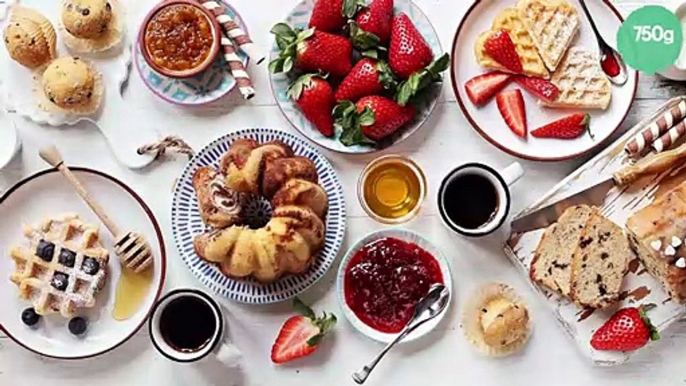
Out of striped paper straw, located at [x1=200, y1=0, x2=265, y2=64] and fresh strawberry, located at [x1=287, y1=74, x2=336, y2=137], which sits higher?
striped paper straw, located at [x1=200, y1=0, x2=265, y2=64]

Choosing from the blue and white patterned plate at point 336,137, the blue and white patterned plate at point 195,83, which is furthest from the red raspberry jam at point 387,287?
the blue and white patterned plate at point 195,83

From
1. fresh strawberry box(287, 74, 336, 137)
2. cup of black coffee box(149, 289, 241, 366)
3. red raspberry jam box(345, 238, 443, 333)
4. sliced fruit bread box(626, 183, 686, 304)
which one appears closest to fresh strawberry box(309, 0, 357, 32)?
fresh strawberry box(287, 74, 336, 137)

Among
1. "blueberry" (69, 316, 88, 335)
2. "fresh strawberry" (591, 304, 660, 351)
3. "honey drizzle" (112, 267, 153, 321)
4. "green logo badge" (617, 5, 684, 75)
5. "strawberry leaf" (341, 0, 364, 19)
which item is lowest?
"blueberry" (69, 316, 88, 335)

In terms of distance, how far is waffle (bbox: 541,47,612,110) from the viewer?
215cm

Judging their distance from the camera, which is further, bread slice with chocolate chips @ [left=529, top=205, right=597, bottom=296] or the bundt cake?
bread slice with chocolate chips @ [left=529, top=205, right=597, bottom=296]

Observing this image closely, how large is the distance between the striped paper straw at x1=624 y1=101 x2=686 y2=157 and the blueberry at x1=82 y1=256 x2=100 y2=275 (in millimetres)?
1037

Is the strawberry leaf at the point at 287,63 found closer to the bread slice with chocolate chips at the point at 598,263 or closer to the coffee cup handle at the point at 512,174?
the coffee cup handle at the point at 512,174

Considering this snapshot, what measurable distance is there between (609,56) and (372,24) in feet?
1.55

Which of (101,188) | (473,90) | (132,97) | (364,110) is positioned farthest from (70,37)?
(473,90)

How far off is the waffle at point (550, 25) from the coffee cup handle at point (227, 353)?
82 cm

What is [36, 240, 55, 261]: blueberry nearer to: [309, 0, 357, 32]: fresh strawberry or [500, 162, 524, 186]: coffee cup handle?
[309, 0, 357, 32]: fresh strawberry

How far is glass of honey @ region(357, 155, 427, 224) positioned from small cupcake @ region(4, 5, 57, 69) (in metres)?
0.66

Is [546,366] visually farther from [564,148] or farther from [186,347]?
[186,347]

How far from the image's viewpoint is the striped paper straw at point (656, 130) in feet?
6.92
